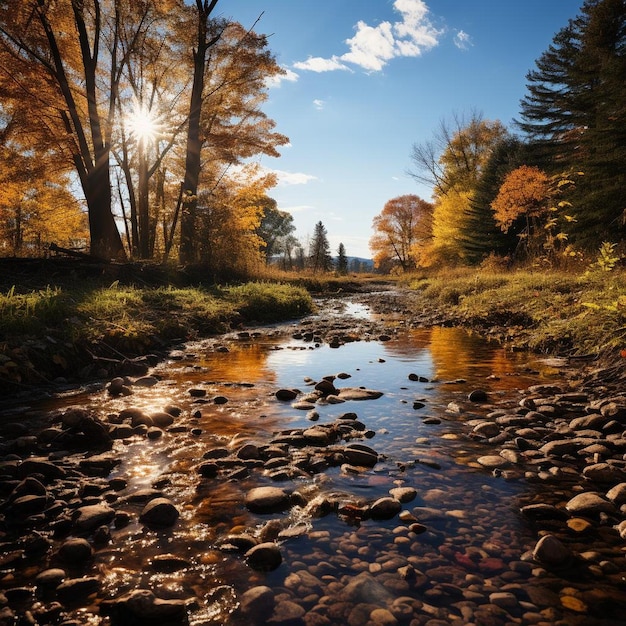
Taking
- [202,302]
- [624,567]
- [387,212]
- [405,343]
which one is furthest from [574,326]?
[387,212]

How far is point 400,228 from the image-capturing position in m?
60.9

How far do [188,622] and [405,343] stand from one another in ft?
26.2

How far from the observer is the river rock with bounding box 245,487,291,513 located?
257 cm

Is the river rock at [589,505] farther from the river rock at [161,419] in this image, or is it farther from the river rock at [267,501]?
the river rock at [161,419]

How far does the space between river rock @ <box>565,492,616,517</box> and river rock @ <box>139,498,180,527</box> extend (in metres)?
2.38

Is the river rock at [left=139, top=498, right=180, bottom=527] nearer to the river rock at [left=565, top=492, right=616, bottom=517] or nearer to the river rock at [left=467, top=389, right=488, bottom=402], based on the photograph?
the river rock at [left=565, top=492, right=616, bottom=517]

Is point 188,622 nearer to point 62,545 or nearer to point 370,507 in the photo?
point 62,545

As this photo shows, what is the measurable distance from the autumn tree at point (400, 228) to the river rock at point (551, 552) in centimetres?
5842

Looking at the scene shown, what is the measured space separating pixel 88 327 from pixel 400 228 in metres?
58.1

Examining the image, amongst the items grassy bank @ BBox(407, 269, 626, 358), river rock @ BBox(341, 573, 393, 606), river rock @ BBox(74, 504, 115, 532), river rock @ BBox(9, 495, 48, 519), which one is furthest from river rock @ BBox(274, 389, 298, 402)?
grassy bank @ BBox(407, 269, 626, 358)

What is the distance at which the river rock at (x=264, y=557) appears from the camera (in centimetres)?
205

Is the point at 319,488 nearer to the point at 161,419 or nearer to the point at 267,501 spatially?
the point at 267,501

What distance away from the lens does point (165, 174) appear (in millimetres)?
25156

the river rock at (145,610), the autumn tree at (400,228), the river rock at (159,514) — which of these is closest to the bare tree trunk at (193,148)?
the river rock at (159,514)
